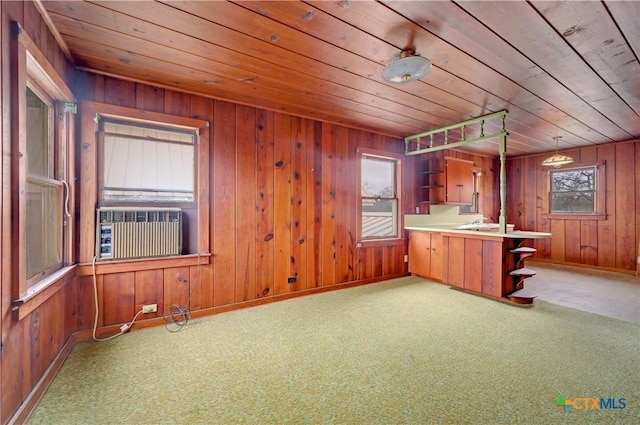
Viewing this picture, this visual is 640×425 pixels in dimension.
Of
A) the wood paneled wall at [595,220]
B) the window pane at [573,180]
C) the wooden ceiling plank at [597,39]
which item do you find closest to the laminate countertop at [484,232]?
the wooden ceiling plank at [597,39]

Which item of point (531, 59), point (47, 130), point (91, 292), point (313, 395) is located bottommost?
point (313, 395)

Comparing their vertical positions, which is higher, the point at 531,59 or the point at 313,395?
the point at 531,59

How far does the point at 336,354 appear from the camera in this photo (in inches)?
83.6

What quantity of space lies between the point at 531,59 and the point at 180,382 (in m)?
3.42

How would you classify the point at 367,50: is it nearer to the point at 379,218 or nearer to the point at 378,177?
the point at 378,177

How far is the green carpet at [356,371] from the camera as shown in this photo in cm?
151

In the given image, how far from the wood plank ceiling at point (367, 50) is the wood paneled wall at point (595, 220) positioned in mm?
2265

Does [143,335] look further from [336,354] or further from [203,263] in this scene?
[336,354]

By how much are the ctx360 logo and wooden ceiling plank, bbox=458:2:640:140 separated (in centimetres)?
227

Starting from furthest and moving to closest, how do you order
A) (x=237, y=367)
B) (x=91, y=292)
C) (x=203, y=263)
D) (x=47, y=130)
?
(x=203, y=263) < (x=91, y=292) < (x=47, y=130) < (x=237, y=367)

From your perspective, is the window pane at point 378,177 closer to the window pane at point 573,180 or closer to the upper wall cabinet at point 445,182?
the upper wall cabinet at point 445,182

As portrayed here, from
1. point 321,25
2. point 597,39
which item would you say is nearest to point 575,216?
point 597,39

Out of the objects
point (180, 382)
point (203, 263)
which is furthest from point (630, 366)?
point (203, 263)

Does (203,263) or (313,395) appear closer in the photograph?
(313,395)
